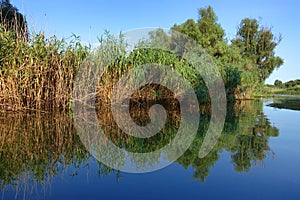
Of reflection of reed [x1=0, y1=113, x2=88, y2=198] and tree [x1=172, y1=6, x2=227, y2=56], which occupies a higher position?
tree [x1=172, y1=6, x2=227, y2=56]

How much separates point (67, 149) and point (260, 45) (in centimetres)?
1941

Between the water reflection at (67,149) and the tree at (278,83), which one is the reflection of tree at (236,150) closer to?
the water reflection at (67,149)

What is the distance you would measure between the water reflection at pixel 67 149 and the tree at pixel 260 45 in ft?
57.3

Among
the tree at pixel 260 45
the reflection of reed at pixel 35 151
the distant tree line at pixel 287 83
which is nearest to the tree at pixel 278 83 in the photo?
the distant tree line at pixel 287 83

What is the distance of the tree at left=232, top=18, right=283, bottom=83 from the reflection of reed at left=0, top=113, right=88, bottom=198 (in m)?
18.0

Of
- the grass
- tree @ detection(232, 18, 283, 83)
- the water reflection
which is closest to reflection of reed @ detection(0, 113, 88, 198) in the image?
the water reflection

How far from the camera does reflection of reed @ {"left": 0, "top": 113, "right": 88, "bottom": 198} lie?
1125 millimetres

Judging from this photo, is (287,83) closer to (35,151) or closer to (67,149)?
(67,149)

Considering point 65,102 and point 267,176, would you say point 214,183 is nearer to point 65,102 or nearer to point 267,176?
point 267,176

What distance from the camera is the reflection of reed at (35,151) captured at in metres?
1.12

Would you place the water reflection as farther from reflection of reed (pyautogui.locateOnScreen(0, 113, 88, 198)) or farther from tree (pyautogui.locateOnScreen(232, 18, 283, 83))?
tree (pyautogui.locateOnScreen(232, 18, 283, 83))

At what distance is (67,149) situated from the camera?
157cm

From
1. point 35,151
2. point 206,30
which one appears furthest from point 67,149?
point 206,30

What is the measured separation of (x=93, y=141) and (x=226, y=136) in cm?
110
